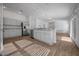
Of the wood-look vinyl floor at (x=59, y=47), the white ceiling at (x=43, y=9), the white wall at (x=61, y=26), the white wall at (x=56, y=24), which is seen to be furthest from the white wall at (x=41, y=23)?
the wood-look vinyl floor at (x=59, y=47)

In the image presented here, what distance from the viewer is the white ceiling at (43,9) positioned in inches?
71.2

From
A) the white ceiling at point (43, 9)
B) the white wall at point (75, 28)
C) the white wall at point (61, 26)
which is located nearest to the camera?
the white ceiling at point (43, 9)

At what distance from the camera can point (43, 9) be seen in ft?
6.18

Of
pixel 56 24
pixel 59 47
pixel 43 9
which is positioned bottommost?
pixel 59 47

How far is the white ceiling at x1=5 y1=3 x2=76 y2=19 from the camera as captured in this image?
5.94 ft

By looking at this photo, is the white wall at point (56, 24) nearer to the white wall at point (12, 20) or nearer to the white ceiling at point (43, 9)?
the white ceiling at point (43, 9)

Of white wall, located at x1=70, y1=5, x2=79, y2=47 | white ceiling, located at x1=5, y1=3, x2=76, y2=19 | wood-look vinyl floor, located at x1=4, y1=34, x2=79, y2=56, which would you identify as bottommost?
wood-look vinyl floor, located at x1=4, y1=34, x2=79, y2=56

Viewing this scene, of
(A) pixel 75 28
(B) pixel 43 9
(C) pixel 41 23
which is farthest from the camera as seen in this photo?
(A) pixel 75 28

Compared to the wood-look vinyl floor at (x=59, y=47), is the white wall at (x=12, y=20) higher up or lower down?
higher up

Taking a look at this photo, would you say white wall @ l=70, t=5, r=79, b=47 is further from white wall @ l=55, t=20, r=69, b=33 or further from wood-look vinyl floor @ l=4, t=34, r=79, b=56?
white wall @ l=55, t=20, r=69, b=33

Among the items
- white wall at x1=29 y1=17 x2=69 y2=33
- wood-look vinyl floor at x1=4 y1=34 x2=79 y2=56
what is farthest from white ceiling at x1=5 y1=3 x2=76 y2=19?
wood-look vinyl floor at x1=4 y1=34 x2=79 y2=56

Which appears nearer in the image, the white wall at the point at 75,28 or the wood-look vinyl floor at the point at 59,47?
the wood-look vinyl floor at the point at 59,47


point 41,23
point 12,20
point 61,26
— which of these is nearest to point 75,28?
point 61,26

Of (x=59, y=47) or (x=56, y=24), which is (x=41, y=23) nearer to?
(x=56, y=24)
